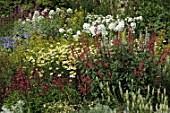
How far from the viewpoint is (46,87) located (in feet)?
17.3

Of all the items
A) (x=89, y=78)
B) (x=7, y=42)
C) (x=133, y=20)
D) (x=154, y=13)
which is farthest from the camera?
(x=154, y=13)

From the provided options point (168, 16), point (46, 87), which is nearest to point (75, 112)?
point (46, 87)

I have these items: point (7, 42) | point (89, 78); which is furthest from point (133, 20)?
point (89, 78)

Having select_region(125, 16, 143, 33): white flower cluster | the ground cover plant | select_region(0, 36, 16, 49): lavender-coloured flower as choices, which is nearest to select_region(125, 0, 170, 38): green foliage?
select_region(125, 16, 143, 33): white flower cluster

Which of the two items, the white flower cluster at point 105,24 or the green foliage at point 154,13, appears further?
the green foliage at point 154,13

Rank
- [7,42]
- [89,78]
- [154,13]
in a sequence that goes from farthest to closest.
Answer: [154,13] < [7,42] < [89,78]

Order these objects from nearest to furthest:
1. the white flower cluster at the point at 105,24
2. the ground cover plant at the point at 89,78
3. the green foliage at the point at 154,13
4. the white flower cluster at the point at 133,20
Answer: the ground cover plant at the point at 89,78 → the white flower cluster at the point at 105,24 → the white flower cluster at the point at 133,20 → the green foliage at the point at 154,13

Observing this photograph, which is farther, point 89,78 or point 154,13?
point 154,13

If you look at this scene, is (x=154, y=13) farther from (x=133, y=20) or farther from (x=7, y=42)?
(x=7, y=42)

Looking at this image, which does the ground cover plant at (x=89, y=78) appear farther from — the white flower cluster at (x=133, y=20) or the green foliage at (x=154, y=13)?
the green foliage at (x=154, y=13)

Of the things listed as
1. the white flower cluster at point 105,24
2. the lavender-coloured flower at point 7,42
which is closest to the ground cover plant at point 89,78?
the lavender-coloured flower at point 7,42

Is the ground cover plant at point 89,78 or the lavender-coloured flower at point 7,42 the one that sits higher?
the lavender-coloured flower at point 7,42

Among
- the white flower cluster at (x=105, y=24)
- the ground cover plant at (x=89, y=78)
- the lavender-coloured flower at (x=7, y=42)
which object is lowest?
the ground cover plant at (x=89, y=78)

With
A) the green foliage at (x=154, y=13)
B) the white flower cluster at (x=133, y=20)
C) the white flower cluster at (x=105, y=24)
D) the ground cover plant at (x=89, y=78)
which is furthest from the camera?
the green foliage at (x=154, y=13)
